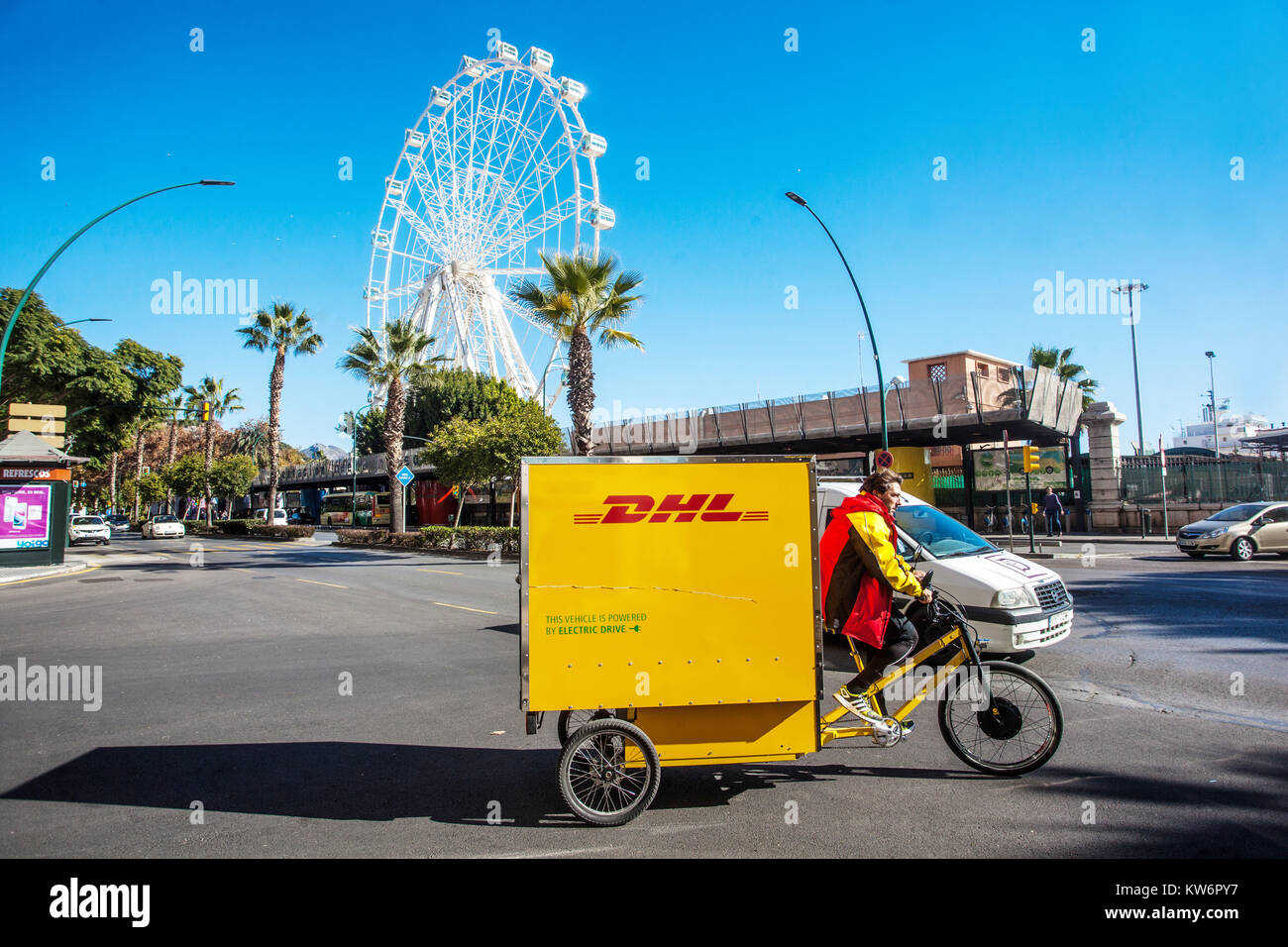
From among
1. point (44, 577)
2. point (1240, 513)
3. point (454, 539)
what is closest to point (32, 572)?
point (44, 577)

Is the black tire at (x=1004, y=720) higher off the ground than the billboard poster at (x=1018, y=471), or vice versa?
the billboard poster at (x=1018, y=471)

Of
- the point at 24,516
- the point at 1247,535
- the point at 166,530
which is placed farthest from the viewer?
the point at 166,530

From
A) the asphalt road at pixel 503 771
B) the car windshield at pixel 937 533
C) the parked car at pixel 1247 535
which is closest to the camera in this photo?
the asphalt road at pixel 503 771

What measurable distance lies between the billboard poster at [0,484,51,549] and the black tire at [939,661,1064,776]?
26690mm

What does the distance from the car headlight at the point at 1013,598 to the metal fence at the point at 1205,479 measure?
87.8 ft

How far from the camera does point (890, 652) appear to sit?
4.50 meters

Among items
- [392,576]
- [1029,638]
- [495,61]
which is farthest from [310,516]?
[1029,638]

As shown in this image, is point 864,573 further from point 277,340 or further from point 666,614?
point 277,340

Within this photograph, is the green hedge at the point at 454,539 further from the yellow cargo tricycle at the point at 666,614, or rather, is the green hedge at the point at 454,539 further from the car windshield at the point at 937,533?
the yellow cargo tricycle at the point at 666,614

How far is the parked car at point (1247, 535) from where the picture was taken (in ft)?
60.6

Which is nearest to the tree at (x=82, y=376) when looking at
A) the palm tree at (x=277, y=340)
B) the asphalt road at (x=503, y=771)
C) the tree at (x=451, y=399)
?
the palm tree at (x=277, y=340)

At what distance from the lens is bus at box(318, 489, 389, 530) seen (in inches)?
2322

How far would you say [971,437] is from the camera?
30906 mm

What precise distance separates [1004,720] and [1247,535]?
1849 cm
